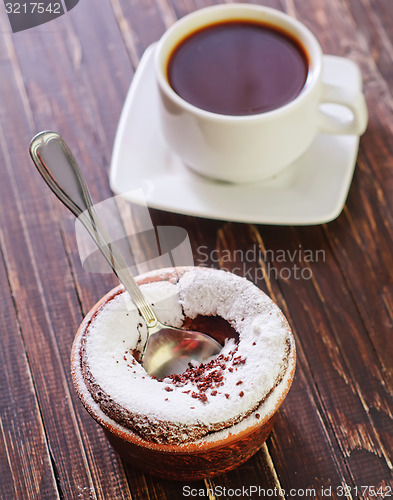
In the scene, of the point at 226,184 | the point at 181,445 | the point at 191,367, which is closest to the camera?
the point at 181,445

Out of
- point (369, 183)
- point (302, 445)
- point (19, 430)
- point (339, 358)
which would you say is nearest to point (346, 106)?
point (369, 183)

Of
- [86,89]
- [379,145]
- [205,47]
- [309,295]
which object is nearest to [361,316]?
[309,295]

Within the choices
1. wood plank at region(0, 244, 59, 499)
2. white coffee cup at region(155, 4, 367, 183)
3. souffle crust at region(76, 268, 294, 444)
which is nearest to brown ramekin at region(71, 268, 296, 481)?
souffle crust at region(76, 268, 294, 444)

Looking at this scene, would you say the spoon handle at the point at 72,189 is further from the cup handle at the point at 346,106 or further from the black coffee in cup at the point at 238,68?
the cup handle at the point at 346,106

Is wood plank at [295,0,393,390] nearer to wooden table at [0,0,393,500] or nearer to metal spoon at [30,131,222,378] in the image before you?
wooden table at [0,0,393,500]

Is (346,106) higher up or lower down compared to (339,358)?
higher up

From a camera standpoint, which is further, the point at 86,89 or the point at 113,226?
the point at 86,89

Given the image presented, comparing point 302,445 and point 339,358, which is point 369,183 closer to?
point 339,358

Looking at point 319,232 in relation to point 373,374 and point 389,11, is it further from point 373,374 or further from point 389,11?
point 389,11
